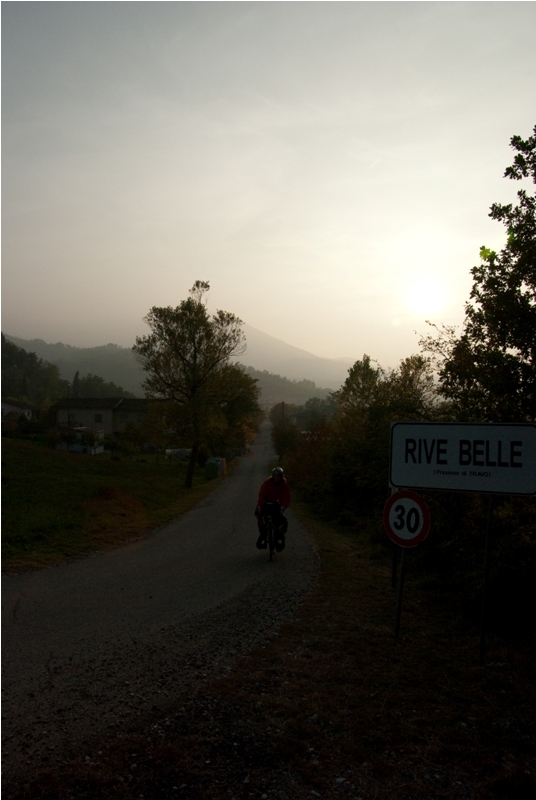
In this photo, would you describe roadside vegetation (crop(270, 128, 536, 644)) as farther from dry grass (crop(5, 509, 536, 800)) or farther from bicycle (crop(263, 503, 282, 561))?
bicycle (crop(263, 503, 282, 561))

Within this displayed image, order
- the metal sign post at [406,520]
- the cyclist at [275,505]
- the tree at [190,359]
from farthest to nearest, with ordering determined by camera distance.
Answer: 1. the tree at [190,359]
2. the cyclist at [275,505]
3. the metal sign post at [406,520]

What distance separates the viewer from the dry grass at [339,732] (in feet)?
12.3

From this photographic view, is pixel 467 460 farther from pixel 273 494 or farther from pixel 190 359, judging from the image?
pixel 190 359

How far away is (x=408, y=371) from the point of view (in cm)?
1581

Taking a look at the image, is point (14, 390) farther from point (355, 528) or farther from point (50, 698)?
point (50, 698)

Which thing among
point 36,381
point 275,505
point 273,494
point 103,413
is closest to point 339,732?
point 275,505

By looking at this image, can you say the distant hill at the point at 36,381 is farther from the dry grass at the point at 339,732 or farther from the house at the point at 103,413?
the dry grass at the point at 339,732

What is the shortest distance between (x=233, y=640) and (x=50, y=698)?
2.20m

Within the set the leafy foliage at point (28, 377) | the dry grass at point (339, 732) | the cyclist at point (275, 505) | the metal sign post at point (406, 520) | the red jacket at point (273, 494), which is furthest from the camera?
the leafy foliage at point (28, 377)

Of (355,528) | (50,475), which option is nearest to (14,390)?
(50,475)

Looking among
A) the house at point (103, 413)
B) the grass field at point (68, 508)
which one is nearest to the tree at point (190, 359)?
the grass field at point (68, 508)

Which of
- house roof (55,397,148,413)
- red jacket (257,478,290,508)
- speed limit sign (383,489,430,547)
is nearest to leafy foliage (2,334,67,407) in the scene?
house roof (55,397,148,413)

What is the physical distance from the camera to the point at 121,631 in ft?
23.4

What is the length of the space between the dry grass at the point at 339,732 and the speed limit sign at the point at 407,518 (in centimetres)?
124
